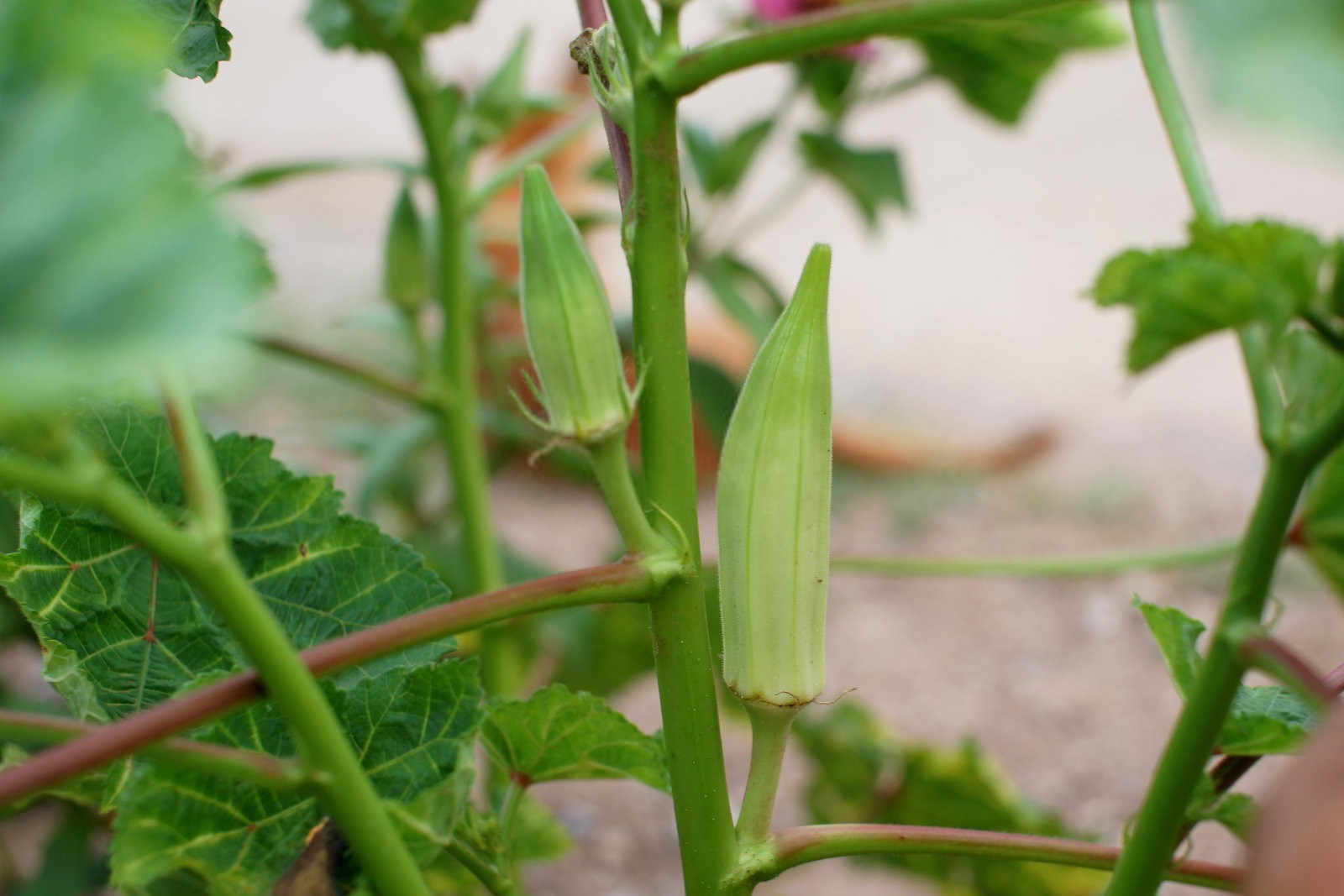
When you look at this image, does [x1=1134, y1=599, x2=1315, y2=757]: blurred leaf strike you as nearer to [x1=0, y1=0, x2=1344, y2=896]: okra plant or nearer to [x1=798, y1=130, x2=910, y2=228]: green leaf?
[x1=0, y1=0, x2=1344, y2=896]: okra plant

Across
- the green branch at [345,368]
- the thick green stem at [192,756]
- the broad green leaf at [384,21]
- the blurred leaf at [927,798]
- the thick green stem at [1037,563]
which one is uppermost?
the broad green leaf at [384,21]

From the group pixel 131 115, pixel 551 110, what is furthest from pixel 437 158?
→ pixel 131 115

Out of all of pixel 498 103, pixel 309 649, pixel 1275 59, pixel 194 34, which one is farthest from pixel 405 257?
pixel 1275 59

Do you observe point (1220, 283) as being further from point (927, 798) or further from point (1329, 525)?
point (927, 798)

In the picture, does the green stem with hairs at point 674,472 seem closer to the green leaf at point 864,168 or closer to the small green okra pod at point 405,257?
the small green okra pod at point 405,257

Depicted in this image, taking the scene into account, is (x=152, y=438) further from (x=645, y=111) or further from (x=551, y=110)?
(x=551, y=110)

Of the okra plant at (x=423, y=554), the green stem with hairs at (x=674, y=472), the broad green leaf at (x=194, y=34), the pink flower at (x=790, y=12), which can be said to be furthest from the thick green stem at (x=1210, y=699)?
the pink flower at (x=790, y=12)

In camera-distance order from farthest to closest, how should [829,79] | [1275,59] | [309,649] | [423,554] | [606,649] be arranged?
[606,649]
[829,79]
[423,554]
[309,649]
[1275,59]
